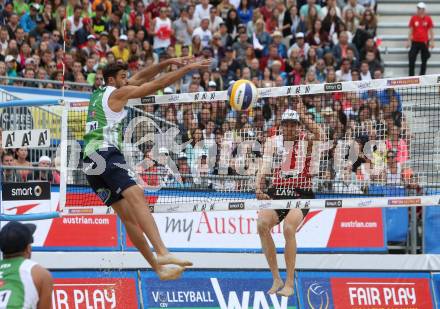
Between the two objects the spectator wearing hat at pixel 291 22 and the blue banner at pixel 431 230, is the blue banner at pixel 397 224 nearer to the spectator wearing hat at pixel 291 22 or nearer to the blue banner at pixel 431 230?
the blue banner at pixel 431 230

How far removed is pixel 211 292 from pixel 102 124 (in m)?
3.94

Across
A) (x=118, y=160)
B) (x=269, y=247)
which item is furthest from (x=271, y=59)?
(x=118, y=160)

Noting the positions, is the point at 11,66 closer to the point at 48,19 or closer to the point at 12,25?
the point at 12,25

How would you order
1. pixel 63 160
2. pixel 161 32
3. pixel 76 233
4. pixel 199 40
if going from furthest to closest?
pixel 161 32 < pixel 199 40 < pixel 76 233 < pixel 63 160

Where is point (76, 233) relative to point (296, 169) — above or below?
below

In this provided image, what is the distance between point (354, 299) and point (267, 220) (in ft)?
8.96

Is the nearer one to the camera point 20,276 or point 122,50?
point 20,276

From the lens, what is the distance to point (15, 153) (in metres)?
17.0

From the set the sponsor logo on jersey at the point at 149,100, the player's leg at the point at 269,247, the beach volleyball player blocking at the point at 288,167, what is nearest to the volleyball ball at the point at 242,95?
the beach volleyball player blocking at the point at 288,167

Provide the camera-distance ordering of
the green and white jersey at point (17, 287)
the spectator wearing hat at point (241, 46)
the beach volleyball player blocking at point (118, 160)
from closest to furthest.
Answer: the green and white jersey at point (17, 287) < the beach volleyball player blocking at point (118, 160) < the spectator wearing hat at point (241, 46)

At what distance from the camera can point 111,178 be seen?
11977 millimetres

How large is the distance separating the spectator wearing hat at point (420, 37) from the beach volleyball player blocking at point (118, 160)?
13.4 metres

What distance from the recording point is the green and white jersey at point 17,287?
28.3 feet

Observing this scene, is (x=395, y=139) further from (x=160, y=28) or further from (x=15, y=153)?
(x=160, y=28)
